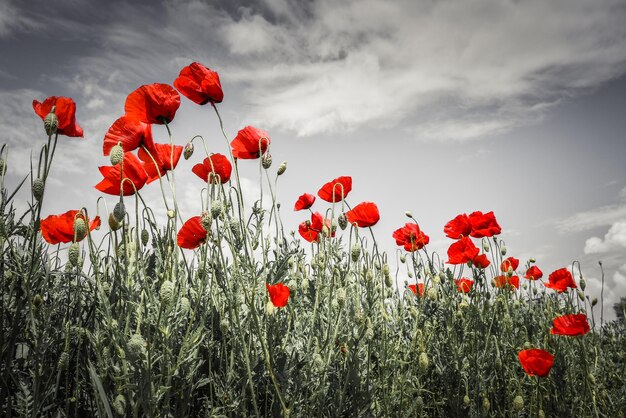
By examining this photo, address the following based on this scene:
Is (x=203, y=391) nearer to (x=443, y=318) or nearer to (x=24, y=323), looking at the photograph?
(x=24, y=323)

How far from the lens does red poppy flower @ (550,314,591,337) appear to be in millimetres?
2541

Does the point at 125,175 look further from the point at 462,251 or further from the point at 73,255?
the point at 462,251

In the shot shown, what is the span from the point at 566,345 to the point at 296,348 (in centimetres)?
301

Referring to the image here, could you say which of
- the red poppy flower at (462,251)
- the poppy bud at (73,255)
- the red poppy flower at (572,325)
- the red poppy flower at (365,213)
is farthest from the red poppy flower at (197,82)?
the red poppy flower at (572,325)

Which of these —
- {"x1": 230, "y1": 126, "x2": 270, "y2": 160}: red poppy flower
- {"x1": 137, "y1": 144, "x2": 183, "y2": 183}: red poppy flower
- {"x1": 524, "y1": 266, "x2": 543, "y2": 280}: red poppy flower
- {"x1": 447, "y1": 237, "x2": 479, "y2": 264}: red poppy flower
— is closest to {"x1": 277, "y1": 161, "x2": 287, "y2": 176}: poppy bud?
{"x1": 230, "y1": 126, "x2": 270, "y2": 160}: red poppy flower

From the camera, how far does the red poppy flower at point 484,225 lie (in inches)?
127

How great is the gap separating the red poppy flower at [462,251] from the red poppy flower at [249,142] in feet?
5.80

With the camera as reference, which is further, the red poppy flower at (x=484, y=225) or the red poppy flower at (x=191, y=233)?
the red poppy flower at (x=484, y=225)

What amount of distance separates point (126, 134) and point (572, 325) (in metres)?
2.89

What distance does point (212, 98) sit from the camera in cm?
189

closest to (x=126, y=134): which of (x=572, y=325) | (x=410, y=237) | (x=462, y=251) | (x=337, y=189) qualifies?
(x=337, y=189)

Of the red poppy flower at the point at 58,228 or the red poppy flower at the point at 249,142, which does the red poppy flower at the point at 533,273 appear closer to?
the red poppy flower at the point at 249,142

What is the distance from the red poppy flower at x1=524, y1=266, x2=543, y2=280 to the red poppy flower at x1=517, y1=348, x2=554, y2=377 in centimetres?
245

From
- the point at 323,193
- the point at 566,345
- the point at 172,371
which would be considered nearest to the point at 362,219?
the point at 323,193
